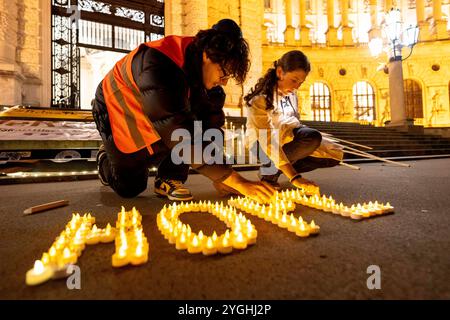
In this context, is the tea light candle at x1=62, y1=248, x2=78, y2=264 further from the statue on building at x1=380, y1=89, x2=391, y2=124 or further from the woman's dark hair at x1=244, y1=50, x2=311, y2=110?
the statue on building at x1=380, y1=89, x2=391, y2=124

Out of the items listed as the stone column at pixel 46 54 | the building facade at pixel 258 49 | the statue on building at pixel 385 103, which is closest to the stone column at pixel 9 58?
the building facade at pixel 258 49

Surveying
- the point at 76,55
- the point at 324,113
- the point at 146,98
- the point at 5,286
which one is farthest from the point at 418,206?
the point at 324,113

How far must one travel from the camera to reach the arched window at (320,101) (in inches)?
847

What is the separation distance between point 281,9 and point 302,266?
33.2 m

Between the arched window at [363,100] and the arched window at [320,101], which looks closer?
the arched window at [363,100]

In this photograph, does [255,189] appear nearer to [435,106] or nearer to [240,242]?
[240,242]

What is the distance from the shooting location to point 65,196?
111 inches

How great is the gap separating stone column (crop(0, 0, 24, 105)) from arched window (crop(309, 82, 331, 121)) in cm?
1895

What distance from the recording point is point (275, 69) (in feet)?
8.22

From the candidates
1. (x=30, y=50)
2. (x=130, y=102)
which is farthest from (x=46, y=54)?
(x=130, y=102)

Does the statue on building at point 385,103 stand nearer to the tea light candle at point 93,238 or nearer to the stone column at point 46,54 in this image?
the stone column at point 46,54

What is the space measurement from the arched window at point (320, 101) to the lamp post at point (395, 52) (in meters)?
9.36

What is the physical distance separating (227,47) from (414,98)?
25036 mm

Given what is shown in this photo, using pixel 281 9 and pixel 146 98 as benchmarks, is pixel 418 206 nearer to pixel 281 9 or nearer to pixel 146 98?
pixel 146 98
